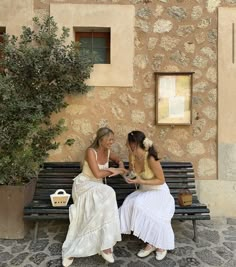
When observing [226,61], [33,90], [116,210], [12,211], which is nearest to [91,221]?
[116,210]

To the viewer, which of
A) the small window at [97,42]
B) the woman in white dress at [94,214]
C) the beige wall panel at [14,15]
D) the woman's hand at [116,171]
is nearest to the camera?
the woman in white dress at [94,214]

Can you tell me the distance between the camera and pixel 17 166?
140 inches

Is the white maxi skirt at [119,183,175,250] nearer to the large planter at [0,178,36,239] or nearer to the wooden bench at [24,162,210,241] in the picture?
the wooden bench at [24,162,210,241]

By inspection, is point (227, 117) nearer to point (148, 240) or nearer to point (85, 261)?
point (148, 240)

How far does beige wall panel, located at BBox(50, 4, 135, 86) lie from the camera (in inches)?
159

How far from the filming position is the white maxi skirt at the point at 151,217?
301cm

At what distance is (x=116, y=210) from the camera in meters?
3.08

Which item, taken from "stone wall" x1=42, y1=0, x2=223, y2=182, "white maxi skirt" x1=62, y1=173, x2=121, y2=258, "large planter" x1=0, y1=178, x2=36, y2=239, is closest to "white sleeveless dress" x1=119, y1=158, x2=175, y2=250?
"white maxi skirt" x1=62, y1=173, x2=121, y2=258

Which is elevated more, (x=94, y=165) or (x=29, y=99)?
(x=29, y=99)

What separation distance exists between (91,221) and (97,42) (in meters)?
2.47

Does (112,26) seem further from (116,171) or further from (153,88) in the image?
(116,171)

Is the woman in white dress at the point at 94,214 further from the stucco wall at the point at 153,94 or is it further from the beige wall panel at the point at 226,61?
the beige wall panel at the point at 226,61

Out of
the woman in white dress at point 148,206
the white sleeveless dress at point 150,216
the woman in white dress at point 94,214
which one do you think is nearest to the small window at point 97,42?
the woman in white dress at point 94,214

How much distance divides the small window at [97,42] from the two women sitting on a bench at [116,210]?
1346 millimetres
